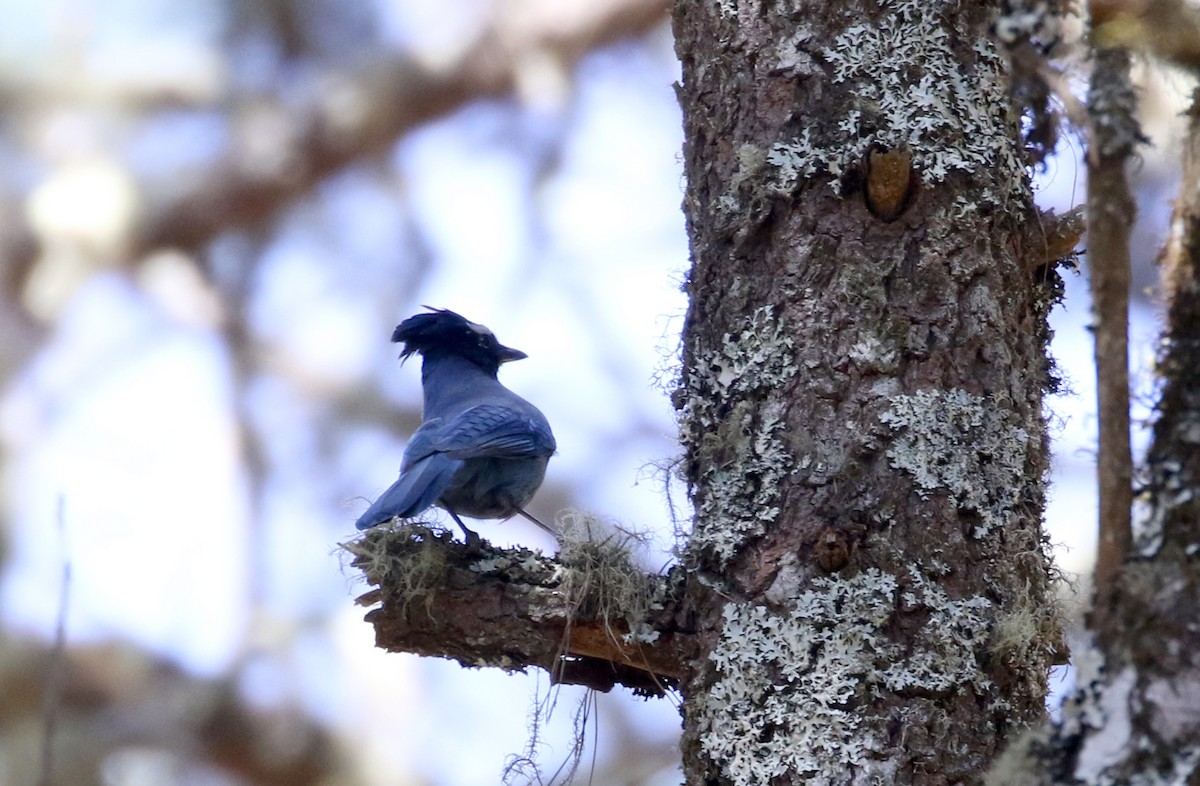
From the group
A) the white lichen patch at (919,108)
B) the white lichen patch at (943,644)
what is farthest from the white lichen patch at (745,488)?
the white lichen patch at (919,108)

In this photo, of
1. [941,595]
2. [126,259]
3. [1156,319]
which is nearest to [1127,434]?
[1156,319]

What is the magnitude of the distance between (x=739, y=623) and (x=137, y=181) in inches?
197

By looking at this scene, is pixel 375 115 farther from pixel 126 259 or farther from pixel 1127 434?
pixel 1127 434

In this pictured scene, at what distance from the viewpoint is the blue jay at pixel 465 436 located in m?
3.19

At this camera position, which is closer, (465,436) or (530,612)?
(530,612)

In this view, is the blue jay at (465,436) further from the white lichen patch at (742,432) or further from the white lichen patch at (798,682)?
the white lichen patch at (798,682)

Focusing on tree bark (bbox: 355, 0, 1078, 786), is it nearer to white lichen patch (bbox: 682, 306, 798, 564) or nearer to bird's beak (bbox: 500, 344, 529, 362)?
white lichen patch (bbox: 682, 306, 798, 564)

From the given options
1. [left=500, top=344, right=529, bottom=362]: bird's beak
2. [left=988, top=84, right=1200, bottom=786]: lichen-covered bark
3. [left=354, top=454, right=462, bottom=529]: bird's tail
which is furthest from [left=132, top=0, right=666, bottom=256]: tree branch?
[left=988, top=84, right=1200, bottom=786]: lichen-covered bark

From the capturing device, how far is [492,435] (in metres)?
3.61

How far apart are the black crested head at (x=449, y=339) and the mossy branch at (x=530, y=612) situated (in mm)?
1737

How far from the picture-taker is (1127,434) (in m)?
1.64

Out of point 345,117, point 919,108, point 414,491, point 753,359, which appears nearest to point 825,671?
point 753,359

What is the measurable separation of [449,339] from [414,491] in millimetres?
1242

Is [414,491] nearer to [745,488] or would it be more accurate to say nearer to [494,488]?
[494,488]
